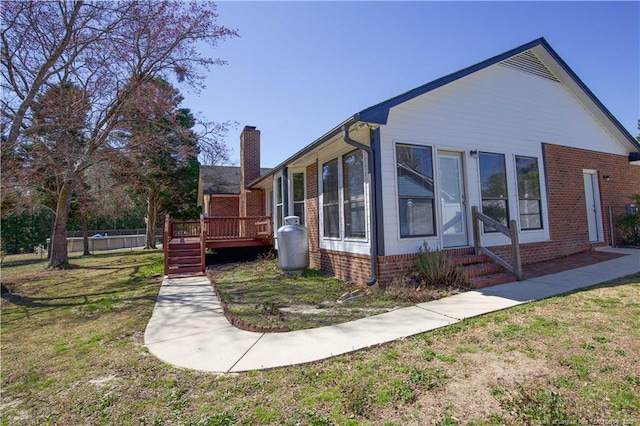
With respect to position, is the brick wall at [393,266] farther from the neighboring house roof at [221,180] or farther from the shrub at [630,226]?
the neighboring house roof at [221,180]

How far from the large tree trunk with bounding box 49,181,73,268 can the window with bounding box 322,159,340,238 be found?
1116cm

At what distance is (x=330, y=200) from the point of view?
26.8ft

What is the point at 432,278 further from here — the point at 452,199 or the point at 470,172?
the point at 470,172

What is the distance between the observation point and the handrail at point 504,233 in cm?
620

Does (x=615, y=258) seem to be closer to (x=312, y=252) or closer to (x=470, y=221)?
(x=470, y=221)

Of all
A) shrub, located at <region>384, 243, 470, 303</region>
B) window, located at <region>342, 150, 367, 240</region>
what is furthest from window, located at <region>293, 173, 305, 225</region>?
shrub, located at <region>384, 243, 470, 303</region>

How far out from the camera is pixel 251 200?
15.8m

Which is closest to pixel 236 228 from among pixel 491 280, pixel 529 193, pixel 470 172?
pixel 470 172

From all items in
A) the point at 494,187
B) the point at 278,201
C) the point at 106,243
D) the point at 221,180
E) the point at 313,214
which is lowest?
the point at 106,243

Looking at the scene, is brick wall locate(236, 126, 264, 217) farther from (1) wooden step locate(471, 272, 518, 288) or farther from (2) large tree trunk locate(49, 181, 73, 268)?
(1) wooden step locate(471, 272, 518, 288)

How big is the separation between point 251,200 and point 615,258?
13457mm

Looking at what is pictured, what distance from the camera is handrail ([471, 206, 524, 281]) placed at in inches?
244

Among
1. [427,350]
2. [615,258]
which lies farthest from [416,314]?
[615,258]

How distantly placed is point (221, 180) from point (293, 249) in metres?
13.1
